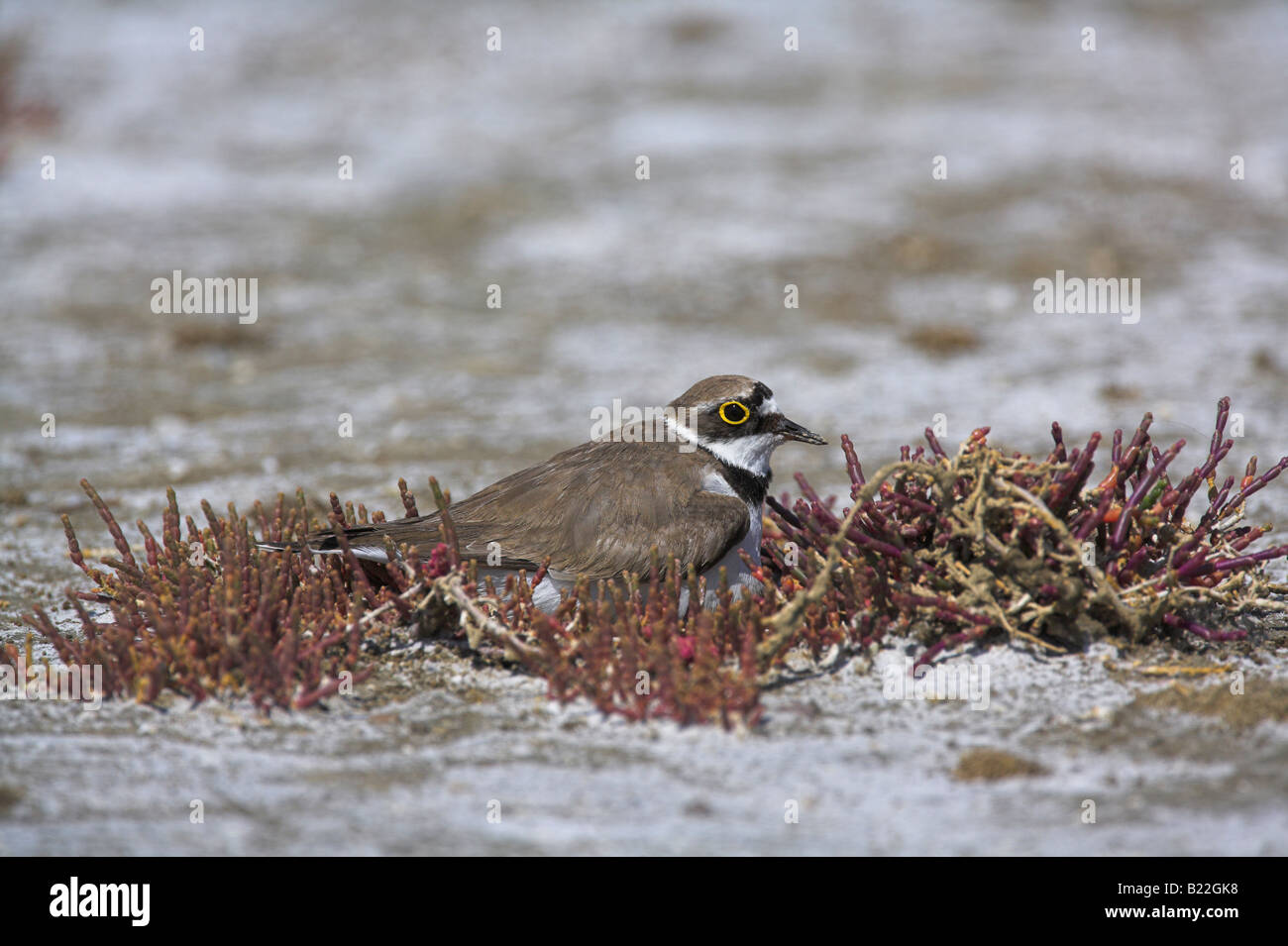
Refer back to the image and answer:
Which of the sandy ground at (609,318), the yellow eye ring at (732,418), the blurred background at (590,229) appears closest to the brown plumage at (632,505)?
the yellow eye ring at (732,418)

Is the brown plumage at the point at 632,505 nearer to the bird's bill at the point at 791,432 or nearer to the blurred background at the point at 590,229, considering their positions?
the bird's bill at the point at 791,432

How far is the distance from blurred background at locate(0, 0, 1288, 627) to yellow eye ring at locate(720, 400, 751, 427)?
10.3 ft

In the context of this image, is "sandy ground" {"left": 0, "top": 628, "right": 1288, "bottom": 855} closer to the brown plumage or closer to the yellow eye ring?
the brown plumage

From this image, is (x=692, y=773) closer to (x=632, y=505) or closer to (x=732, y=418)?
(x=632, y=505)

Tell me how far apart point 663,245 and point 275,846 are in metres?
11.2

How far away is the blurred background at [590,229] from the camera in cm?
1056

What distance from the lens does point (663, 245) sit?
14.8 metres

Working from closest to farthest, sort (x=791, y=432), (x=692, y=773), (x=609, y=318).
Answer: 1. (x=692, y=773)
2. (x=791, y=432)
3. (x=609, y=318)

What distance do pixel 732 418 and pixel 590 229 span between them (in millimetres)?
9394

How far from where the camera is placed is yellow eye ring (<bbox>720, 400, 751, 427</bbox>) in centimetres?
625

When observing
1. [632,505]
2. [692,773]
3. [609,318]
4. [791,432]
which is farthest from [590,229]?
[692,773]

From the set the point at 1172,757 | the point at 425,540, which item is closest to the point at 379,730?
the point at 425,540

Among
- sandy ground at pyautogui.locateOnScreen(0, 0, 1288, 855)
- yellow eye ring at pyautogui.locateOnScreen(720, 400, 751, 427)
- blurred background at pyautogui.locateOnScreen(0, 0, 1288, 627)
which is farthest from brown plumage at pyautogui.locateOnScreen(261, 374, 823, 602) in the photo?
blurred background at pyautogui.locateOnScreen(0, 0, 1288, 627)

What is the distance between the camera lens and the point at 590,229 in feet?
49.9
